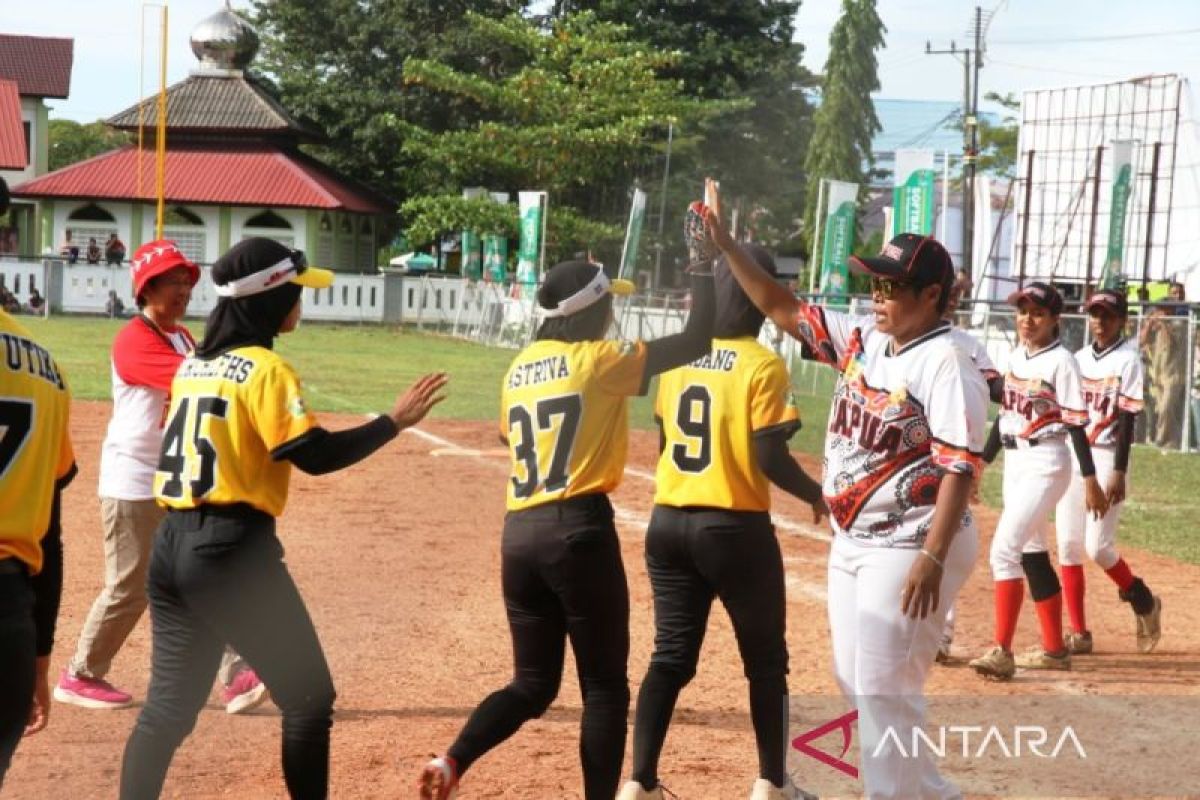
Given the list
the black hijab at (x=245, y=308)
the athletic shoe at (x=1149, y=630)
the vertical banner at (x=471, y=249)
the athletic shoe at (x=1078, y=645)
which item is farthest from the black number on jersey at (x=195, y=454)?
the vertical banner at (x=471, y=249)

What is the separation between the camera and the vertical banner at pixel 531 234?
39094mm

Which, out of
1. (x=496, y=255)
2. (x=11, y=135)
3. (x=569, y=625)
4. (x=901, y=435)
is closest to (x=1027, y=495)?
(x=901, y=435)

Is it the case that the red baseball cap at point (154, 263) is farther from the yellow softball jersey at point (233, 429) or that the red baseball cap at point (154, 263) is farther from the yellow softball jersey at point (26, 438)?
the yellow softball jersey at point (26, 438)

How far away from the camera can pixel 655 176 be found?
4972cm

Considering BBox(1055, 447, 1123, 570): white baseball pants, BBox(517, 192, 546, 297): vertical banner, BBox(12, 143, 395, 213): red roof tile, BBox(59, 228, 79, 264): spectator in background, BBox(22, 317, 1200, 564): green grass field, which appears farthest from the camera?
BBox(12, 143, 395, 213): red roof tile

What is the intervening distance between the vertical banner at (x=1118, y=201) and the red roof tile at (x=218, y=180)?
2745 cm

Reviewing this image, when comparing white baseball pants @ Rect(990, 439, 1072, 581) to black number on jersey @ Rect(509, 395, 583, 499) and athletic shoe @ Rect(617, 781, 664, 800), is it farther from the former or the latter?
black number on jersey @ Rect(509, 395, 583, 499)

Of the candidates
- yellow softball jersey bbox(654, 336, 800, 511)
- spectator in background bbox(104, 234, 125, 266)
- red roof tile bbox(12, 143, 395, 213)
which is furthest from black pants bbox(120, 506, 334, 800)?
red roof tile bbox(12, 143, 395, 213)

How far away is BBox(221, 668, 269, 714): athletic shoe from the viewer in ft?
23.9

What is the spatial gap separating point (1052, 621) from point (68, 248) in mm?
41469

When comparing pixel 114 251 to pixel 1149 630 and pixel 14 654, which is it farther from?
pixel 14 654

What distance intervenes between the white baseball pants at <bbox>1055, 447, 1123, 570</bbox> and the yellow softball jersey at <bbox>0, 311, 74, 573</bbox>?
606 centimetres

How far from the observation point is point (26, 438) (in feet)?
13.2

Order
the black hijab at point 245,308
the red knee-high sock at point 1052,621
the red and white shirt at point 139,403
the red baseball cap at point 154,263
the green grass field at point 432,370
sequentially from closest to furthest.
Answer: the black hijab at point 245,308, the red baseball cap at point 154,263, the red and white shirt at point 139,403, the red knee-high sock at point 1052,621, the green grass field at point 432,370
